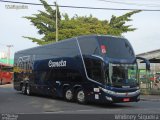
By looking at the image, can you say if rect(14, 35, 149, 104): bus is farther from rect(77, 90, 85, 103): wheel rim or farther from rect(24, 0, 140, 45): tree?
rect(24, 0, 140, 45): tree

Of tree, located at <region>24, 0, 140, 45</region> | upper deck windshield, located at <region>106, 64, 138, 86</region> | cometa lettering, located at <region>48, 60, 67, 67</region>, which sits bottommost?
upper deck windshield, located at <region>106, 64, 138, 86</region>

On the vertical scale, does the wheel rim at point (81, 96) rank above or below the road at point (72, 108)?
above

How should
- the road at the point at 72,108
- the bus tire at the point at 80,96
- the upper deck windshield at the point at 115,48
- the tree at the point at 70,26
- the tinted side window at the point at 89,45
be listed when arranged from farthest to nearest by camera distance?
the tree at the point at 70,26, the bus tire at the point at 80,96, the tinted side window at the point at 89,45, the upper deck windshield at the point at 115,48, the road at the point at 72,108

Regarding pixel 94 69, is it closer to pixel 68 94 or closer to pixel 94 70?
pixel 94 70

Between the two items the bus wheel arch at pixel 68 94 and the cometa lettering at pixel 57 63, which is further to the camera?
the cometa lettering at pixel 57 63

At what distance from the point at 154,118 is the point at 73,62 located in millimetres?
10804

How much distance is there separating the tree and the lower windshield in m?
32.2

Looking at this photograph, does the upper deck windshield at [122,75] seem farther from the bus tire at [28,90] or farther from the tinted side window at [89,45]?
the bus tire at [28,90]

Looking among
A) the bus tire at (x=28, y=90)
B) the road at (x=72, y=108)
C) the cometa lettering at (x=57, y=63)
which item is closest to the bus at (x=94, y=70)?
the cometa lettering at (x=57, y=63)

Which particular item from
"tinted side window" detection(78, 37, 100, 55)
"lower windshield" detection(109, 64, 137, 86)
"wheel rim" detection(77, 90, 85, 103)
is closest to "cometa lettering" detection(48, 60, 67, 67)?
"tinted side window" detection(78, 37, 100, 55)

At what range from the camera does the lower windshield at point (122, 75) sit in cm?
2170

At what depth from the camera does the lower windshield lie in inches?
854

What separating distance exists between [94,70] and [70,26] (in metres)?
34.7

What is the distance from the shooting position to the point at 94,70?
22.2m
